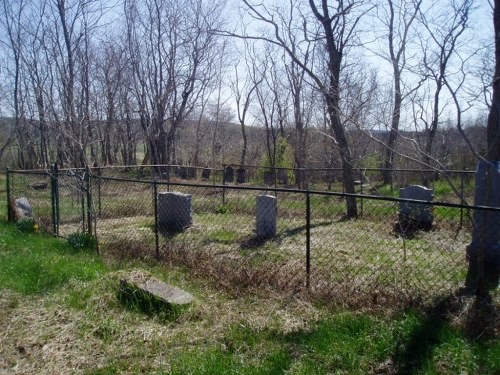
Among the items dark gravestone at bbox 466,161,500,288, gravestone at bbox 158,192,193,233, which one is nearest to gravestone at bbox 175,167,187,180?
gravestone at bbox 158,192,193,233

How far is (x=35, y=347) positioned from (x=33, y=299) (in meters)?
1.21

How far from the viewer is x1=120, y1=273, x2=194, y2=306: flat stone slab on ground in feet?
13.8

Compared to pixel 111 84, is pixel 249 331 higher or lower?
lower

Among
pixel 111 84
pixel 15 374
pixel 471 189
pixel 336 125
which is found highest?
pixel 111 84

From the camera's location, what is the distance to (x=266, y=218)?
26.0 feet

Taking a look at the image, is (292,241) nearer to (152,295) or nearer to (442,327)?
(152,295)

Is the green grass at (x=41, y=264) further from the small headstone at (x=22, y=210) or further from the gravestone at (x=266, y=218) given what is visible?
the gravestone at (x=266, y=218)

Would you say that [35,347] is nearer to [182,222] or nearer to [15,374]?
[15,374]

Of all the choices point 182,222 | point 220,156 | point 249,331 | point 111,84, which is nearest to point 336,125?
point 182,222

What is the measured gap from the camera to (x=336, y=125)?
1099 centimetres

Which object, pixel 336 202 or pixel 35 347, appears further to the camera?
pixel 336 202

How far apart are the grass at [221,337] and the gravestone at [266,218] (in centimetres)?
302

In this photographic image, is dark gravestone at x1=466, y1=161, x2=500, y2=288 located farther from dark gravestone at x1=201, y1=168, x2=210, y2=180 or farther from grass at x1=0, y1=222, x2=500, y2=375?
dark gravestone at x1=201, y1=168, x2=210, y2=180

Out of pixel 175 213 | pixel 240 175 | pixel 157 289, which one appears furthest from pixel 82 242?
pixel 240 175
